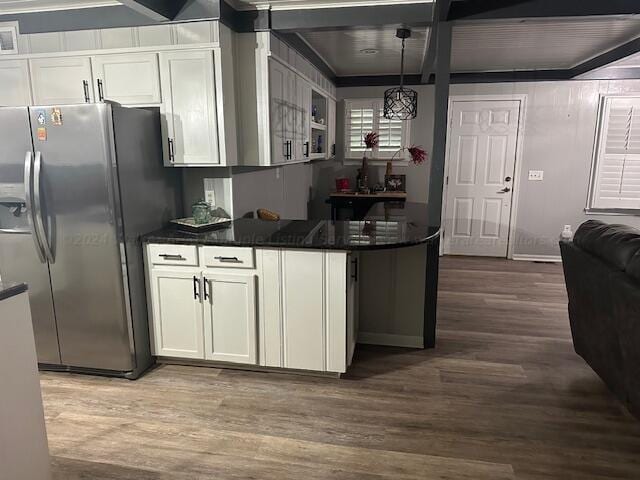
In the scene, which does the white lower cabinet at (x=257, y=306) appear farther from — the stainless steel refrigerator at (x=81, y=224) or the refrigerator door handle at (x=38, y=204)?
the refrigerator door handle at (x=38, y=204)

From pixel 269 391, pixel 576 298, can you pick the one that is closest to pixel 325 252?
pixel 269 391

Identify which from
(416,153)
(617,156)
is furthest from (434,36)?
(617,156)

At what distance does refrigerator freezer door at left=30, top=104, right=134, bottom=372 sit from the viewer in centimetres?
252

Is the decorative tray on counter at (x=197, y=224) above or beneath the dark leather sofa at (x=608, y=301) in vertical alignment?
above

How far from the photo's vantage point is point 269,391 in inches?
106

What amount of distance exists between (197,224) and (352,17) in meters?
1.74

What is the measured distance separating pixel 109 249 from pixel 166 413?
1.01 m

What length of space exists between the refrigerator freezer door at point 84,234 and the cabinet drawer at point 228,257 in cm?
50

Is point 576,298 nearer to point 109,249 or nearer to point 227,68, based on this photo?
point 227,68

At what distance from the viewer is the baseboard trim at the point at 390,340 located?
3273mm

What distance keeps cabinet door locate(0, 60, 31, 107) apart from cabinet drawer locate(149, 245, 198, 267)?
151 cm

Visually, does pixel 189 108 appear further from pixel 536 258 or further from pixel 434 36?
pixel 536 258

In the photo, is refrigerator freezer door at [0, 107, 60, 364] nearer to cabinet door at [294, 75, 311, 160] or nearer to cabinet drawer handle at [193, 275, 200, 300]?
cabinet drawer handle at [193, 275, 200, 300]

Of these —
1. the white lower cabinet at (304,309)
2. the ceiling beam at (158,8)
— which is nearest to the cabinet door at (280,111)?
the ceiling beam at (158,8)
